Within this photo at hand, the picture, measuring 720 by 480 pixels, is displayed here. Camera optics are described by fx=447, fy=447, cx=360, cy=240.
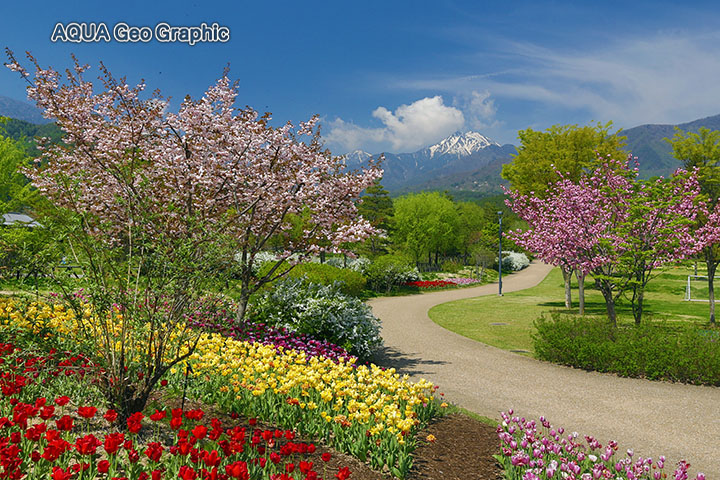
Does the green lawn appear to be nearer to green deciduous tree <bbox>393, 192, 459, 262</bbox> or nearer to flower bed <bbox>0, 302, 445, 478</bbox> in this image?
flower bed <bbox>0, 302, 445, 478</bbox>

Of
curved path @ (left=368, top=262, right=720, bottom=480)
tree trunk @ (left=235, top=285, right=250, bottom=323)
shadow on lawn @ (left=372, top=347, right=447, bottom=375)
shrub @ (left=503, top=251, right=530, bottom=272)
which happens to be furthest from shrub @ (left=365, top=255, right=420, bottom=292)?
shrub @ (left=503, top=251, right=530, bottom=272)

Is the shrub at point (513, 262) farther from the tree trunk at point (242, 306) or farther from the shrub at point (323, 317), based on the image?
the tree trunk at point (242, 306)

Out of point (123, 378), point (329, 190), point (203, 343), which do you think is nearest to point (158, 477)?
point (123, 378)

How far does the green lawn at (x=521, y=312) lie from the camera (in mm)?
14312

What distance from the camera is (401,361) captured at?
1082cm

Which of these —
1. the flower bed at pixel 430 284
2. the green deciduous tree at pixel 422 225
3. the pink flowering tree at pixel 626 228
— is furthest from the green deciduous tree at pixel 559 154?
the green deciduous tree at pixel 422 225

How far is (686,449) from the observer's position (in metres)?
5.95

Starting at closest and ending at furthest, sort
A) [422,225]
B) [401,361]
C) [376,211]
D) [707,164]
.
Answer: [401,361] < [707,164] < [422,225] < [376,211]

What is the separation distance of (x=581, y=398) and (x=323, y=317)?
5330 millimetres

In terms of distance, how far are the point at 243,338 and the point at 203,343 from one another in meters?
2.28

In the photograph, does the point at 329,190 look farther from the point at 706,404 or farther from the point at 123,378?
the point at 706,404

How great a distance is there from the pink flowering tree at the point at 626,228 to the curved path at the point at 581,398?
436 cm

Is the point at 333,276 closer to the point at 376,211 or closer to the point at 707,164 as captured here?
the point at 707,164

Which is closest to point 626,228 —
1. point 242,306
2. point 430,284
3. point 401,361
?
point 401,361
